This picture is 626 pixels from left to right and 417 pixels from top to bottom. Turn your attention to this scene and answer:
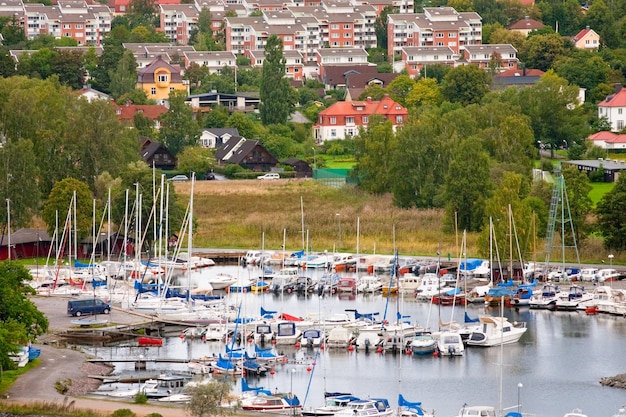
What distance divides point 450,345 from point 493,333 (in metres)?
2.01

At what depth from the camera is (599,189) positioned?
81750mm

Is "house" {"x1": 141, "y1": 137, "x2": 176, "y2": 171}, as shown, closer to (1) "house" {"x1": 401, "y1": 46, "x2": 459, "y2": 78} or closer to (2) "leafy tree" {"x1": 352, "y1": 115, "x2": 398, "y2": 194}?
(2) "leafy tree" {"x1": 352, "y1": 115, "x2": 398, "y2": 194}

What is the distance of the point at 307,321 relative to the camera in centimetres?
5297

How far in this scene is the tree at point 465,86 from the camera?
110000 mm

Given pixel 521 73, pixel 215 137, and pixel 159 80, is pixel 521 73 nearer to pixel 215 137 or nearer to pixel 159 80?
pixel 215 137

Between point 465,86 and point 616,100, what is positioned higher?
point 465,86

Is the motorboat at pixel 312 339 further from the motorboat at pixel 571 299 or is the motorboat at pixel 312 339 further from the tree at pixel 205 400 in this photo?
the tree at pixel 205 400

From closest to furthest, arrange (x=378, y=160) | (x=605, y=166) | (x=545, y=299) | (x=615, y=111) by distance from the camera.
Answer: (x=545, y=299) → (x=378, y=160) → (x=605, y=166) → (x=615, y=111)

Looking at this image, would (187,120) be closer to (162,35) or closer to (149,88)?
(149,88)

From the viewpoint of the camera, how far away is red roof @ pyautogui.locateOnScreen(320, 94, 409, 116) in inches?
4348

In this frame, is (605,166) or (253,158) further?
(253,158)

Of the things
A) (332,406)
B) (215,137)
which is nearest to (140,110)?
(215,137)

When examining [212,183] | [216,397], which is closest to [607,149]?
[212,183]

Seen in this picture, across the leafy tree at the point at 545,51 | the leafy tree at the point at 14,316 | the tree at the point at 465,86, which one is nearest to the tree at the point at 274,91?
the tree at the point at 465,86
